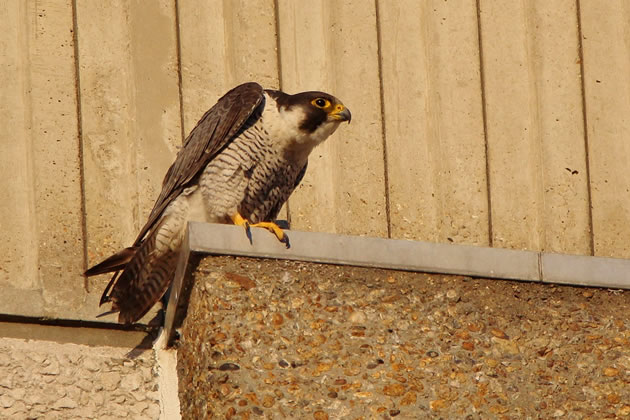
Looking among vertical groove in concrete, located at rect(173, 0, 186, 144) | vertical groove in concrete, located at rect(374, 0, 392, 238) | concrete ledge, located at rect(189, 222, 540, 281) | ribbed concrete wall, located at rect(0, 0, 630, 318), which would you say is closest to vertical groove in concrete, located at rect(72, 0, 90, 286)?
ribbed concrete wall, located at rect(0, 0, 630, 318)

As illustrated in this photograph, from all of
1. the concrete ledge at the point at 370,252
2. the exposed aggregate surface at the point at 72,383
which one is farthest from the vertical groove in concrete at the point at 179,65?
the concrete ledge at the point at 370,252

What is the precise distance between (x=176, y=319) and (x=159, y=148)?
1.16m

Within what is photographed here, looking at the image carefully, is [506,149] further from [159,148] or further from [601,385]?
[601,385]

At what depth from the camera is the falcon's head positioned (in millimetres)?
5297

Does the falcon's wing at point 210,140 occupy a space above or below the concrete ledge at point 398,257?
above

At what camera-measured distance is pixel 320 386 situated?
4227mm

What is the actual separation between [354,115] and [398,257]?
1.70 m

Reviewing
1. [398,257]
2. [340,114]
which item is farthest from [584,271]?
[340,114]

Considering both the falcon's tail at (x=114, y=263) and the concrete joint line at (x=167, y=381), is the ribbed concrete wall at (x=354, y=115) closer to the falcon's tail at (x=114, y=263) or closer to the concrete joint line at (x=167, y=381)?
the falcon's tail at (x=114, y=263)

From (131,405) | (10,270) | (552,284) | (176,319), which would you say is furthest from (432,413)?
(10,270)

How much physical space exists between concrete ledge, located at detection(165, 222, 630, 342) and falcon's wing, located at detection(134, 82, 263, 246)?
2.04 ft

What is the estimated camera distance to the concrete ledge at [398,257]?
443 centimetres

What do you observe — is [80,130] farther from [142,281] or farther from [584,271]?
[584,271]

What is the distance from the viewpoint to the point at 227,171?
5270 mm
